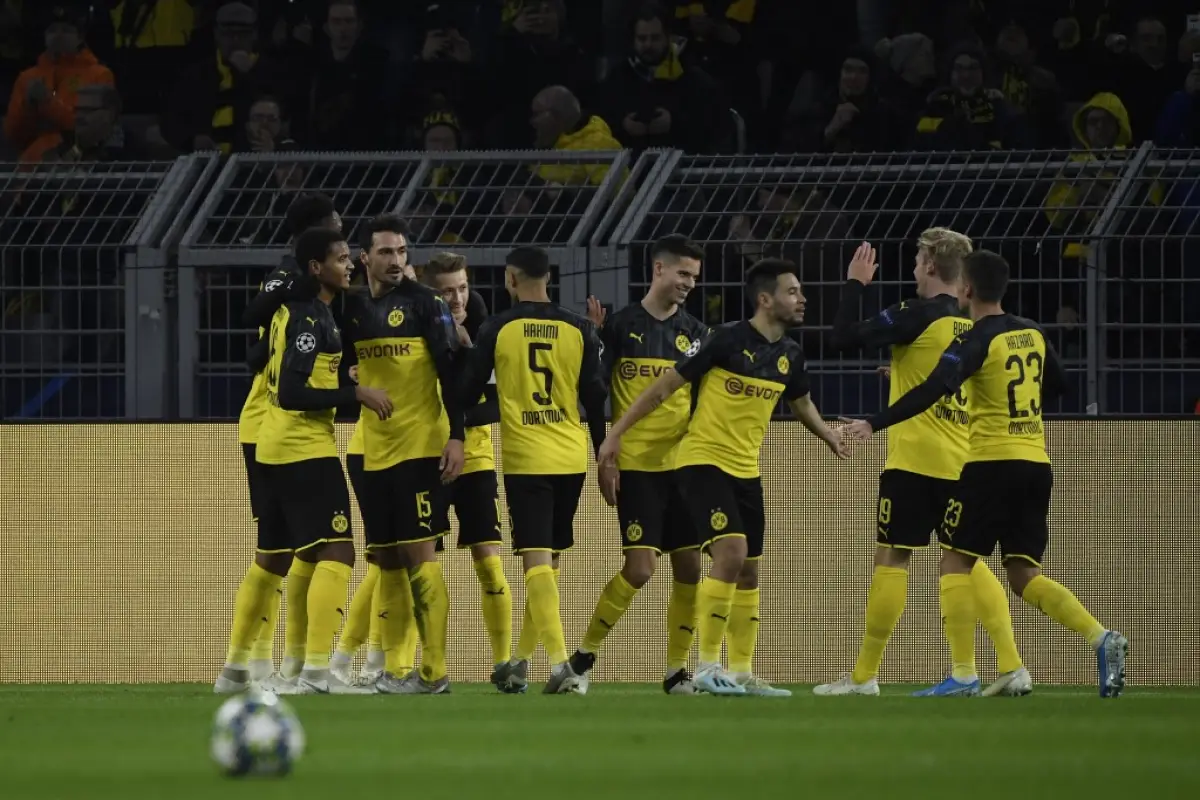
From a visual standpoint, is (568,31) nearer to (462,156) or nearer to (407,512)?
(462,156)

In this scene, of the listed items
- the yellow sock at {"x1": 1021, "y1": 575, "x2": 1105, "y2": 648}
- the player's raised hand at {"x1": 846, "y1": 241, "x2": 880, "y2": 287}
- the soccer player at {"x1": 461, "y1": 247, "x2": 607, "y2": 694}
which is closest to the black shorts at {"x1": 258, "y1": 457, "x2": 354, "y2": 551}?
the soccer player at {"x1": 461, "y1": 247, "x2": 607, "y2": 694}

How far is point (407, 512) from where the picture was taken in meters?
10.9

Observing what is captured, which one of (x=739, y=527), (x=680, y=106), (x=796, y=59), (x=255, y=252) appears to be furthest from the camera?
(x=796, y=59)

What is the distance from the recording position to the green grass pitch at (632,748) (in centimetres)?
645

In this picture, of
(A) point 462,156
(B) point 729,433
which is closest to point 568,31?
(A) point 462,156

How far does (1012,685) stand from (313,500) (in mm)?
3270

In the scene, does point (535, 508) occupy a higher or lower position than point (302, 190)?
lower

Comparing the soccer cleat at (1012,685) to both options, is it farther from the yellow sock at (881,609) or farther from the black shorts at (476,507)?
the black shorts at (476,507)

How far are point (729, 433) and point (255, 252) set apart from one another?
369cm

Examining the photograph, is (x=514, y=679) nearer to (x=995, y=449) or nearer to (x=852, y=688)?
(x=852, y=688)

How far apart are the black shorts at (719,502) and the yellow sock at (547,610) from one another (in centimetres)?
72

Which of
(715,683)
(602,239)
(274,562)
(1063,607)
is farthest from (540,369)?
(1063,607)

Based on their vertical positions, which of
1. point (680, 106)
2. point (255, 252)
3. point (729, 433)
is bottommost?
point (729, 433)

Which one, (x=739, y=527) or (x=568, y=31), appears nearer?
(x=739, y=527)
